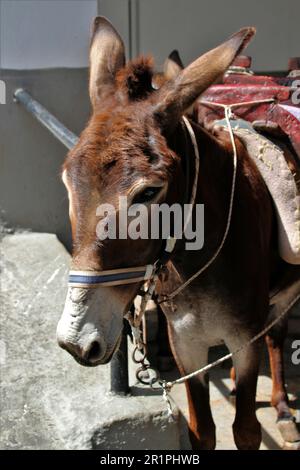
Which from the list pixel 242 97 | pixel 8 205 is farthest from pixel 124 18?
pixel 242 97

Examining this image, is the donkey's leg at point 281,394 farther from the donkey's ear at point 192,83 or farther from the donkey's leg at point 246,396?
the donkey's ear at point 192,83

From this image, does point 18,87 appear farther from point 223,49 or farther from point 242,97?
point 223,49

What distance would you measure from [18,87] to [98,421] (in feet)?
8.80

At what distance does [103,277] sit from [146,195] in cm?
30

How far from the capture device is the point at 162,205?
208 centimetres

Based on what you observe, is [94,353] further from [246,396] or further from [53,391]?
[53,391]

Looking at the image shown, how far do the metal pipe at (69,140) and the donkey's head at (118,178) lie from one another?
3.35 ft

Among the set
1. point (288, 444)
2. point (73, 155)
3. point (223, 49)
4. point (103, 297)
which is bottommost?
point (288, 444)

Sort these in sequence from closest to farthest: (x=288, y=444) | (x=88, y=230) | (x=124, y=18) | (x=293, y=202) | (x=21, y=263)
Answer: (x=88, y=230) → (x=293, y=202) → (x=288, y=444) → (x=21, y=263) → (x=124, y=18)

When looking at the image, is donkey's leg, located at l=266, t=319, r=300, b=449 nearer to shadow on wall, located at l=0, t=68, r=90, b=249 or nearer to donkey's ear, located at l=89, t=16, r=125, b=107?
shadow on wall, located at l=0, t=68, r=90, b=249

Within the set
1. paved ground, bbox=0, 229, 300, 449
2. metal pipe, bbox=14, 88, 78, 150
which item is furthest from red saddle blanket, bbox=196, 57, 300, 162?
paved ground, bbox=0, 229, 300, 449

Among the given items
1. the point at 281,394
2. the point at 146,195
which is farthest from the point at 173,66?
the point at 281,394

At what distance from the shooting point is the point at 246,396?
2928mm

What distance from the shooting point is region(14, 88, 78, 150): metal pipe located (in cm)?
386
